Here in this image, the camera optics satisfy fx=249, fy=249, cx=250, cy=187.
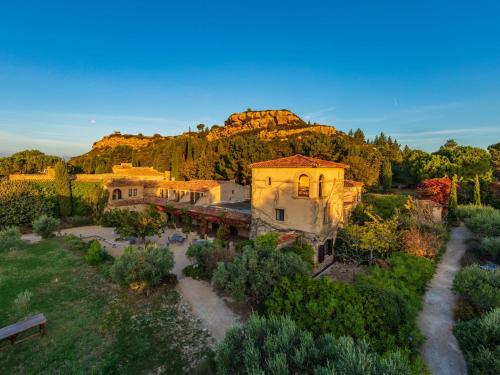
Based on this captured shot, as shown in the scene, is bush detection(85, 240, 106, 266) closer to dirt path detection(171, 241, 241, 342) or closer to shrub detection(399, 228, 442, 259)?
dirt path detection(171, 241, 241, 342)

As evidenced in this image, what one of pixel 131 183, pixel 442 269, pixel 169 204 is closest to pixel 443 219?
pixel 442 269

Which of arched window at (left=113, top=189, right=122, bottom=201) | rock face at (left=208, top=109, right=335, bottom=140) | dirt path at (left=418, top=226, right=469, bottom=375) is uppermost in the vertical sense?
rock face at (left=208, top=109, right=335, bottom=140)

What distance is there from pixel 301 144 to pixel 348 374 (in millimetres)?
36478

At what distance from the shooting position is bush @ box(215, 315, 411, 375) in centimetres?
505

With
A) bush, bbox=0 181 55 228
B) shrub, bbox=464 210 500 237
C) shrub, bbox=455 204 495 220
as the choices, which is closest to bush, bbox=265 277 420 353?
shrub, bbox=464 210 500 237

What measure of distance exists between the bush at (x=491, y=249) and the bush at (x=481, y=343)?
10584mm

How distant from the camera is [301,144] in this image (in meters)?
39.2

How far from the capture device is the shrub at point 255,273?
407 inches

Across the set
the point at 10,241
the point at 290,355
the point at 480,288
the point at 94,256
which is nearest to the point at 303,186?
the point at 480,288

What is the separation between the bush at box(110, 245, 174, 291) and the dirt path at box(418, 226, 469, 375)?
37.5 ft

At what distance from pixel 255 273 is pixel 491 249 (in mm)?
16091

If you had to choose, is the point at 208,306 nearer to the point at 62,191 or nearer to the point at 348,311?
the point at 348,311

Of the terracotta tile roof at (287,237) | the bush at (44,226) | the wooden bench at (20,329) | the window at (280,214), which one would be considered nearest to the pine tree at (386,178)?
the window at (280,214)

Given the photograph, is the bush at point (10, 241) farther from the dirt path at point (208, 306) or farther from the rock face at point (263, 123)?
the rock face at point (263, 123)
